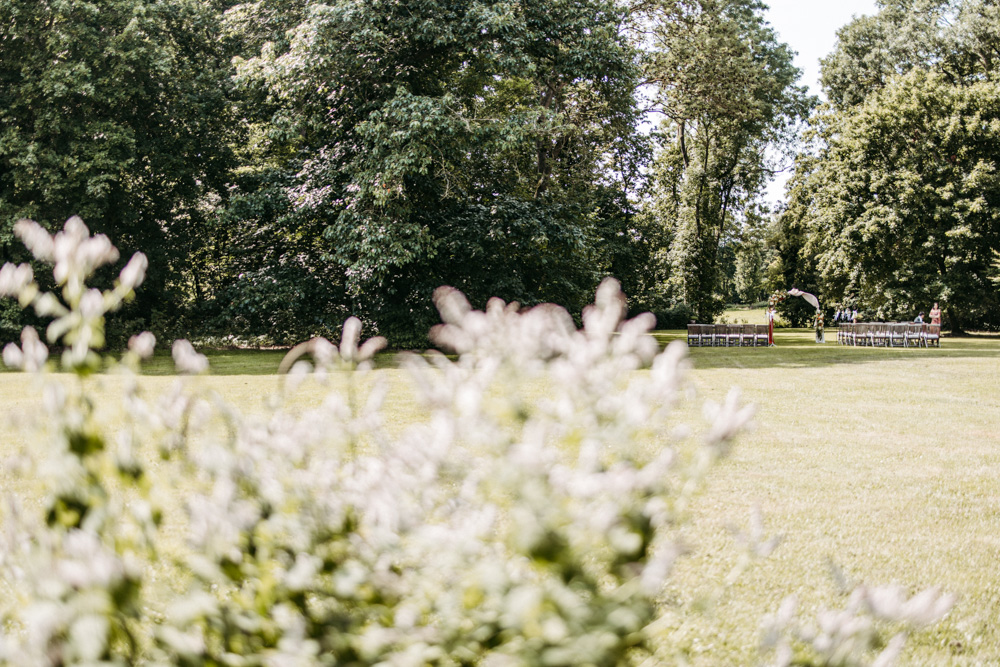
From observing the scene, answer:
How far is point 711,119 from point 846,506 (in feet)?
99.4

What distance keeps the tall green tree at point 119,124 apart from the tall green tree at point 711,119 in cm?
1556

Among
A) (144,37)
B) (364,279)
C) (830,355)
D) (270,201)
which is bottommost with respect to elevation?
(830,355)

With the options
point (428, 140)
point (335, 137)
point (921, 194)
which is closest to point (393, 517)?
point (428, 140)

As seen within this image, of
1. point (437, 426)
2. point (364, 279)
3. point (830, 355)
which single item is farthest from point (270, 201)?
point (437, 426)

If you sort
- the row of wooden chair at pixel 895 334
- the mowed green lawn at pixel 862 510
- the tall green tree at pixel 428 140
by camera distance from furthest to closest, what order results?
the row of wooden chair at pixel 895 334 → the tall green tree at pixel 428 140 → the mowed green lawn at pixel 862 510

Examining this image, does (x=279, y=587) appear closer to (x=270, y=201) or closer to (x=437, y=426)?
(x=437, y=426)

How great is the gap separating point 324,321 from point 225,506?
20732mm

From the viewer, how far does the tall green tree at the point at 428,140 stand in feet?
63.1

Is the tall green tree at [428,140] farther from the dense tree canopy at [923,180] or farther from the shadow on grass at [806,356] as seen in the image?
the dense tree canopy at [923,180]

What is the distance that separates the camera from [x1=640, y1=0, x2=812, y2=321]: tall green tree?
29062 mm

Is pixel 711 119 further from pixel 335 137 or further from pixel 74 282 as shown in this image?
pixel 74 282

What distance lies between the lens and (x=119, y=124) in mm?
21172

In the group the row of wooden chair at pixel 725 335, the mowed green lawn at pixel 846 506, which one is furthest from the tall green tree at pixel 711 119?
the mowed green lawn at pixel 846 506

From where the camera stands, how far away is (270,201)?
20.6 meters
